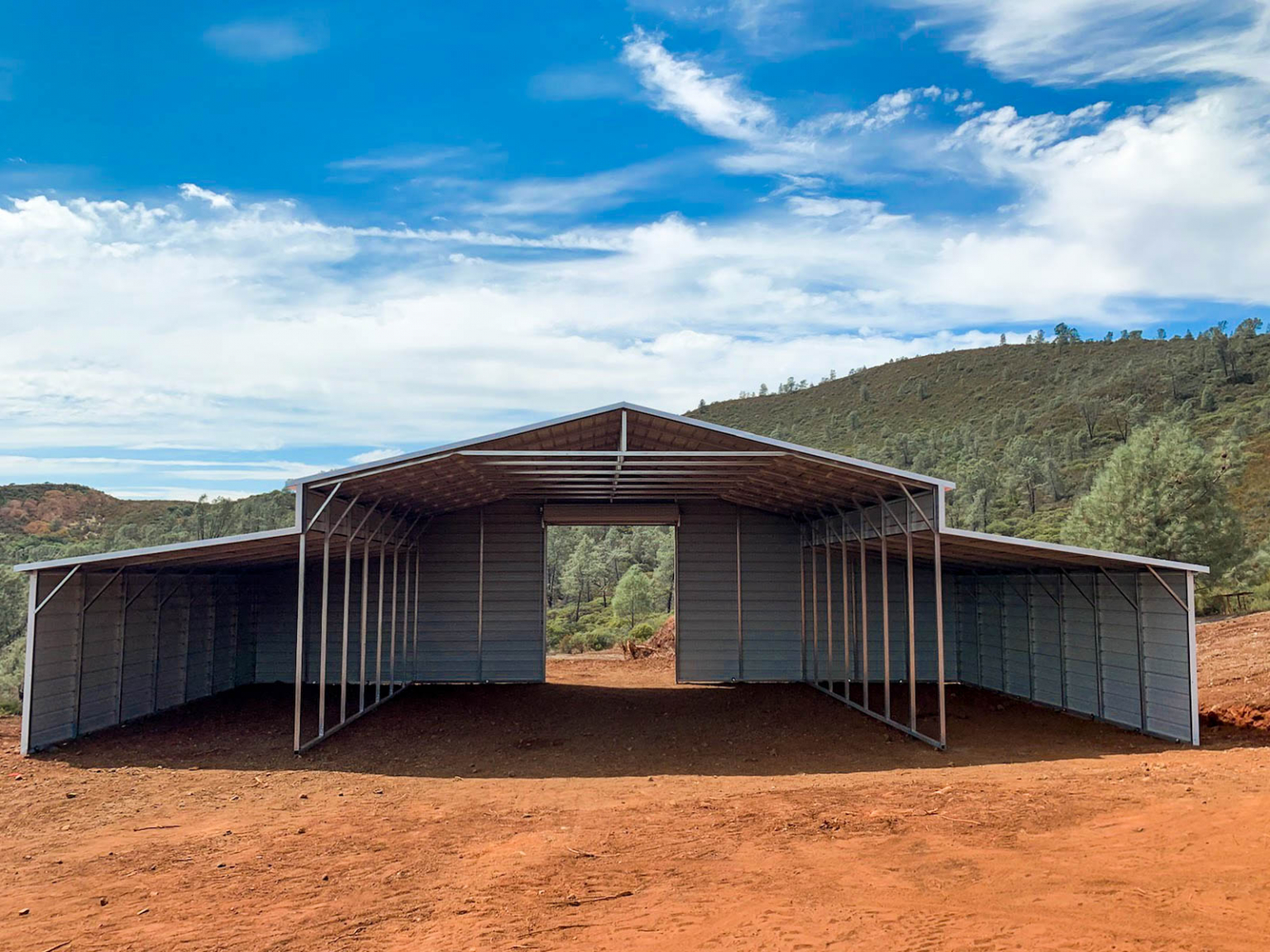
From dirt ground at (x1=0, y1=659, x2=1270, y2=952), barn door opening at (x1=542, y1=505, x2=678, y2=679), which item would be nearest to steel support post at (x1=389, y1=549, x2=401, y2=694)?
dirt ground at (x1=0, y1=659, x2=1270, y2=952)

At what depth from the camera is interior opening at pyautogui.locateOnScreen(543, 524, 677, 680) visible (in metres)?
26.9

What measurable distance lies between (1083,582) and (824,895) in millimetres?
9373

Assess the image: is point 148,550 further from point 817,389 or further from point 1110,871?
point 817,389

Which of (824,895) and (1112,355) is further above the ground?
(1112,355)

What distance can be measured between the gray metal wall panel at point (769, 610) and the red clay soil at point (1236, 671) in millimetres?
6748

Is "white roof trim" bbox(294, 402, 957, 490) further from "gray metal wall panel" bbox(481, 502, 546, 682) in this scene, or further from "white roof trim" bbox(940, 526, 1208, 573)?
"gray metal wall panel" bbox(481, 502, 546, 682)

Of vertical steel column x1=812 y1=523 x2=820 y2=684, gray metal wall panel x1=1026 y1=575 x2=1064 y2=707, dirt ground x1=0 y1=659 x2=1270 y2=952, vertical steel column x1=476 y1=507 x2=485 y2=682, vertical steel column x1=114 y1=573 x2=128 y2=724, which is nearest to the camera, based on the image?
dirt ground x1=0 y1=659 x2=1270 y2=952

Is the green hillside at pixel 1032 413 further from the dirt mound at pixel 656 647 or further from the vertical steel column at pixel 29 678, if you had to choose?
the vertical steel column at pixel 29 678

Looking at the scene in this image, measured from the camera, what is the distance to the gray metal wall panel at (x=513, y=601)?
17359 millimetres

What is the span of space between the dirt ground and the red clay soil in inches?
29.6

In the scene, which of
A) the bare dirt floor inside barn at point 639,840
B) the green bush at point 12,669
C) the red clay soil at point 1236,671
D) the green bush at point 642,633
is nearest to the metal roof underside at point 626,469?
the bare dirt floor inside barn at point 639,840

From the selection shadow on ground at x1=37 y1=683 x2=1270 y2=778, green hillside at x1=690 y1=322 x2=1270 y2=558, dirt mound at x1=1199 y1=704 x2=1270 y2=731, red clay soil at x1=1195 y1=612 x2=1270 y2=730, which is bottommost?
shadow on ground at x1=37 y1=683 x2=1270 y2=778

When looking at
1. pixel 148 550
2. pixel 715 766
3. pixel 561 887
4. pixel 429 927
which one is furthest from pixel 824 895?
pixel 148 550

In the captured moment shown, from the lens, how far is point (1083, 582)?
520 inches
